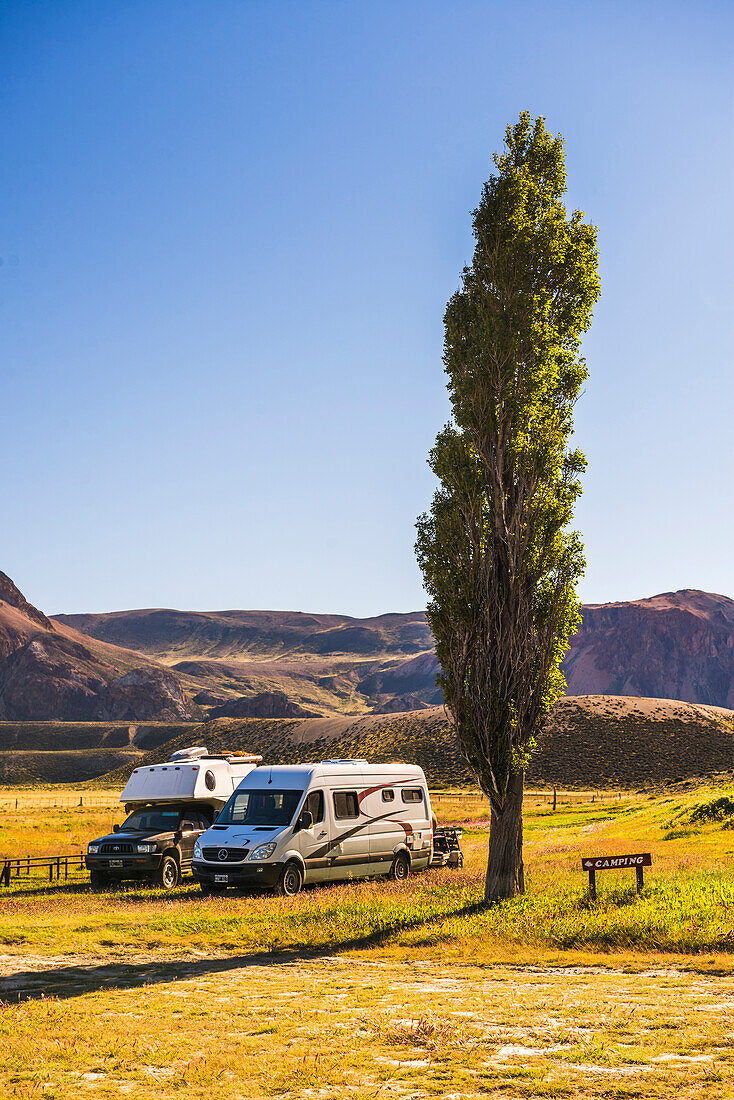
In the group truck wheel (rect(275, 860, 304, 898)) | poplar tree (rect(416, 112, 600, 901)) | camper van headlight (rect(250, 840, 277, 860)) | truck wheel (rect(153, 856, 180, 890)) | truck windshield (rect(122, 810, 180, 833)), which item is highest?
poplar tree (rect(416, 112, 600, 901))

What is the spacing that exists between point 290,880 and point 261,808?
163 cm

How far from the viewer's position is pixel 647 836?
95.2 feet

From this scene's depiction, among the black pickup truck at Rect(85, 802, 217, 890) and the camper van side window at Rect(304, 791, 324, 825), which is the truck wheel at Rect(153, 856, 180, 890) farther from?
the camper van side window at Rect(304, 791, 324, 825)

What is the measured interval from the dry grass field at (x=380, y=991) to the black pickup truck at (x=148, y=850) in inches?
48.4

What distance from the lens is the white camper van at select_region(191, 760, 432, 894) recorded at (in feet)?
57.5

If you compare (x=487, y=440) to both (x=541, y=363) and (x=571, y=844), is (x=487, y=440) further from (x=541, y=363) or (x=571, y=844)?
(x=571, y=844)

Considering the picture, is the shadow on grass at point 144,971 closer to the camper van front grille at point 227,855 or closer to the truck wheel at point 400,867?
the camper van front grille at point 227,855

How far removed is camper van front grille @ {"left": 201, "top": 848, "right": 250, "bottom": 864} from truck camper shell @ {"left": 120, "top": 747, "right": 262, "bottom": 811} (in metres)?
4.24

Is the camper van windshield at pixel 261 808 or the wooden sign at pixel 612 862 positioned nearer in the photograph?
the wooden sign at pixel 612 862

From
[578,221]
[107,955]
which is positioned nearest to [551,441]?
[578,221]

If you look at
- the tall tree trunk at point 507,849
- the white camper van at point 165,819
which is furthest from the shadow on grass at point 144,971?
the white camper van at point 165,819

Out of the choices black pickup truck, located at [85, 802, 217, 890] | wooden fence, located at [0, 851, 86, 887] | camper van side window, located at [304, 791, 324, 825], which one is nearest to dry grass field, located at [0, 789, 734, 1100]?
black pickup truck, located at [85, 802, 217, 890]

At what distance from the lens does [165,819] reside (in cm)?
2203

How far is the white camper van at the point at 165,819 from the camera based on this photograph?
20.5 m
